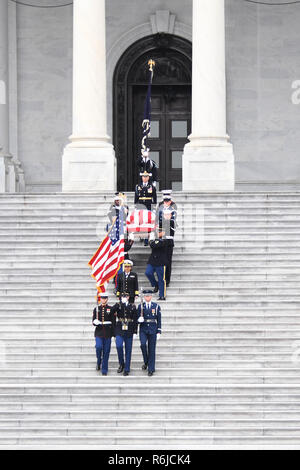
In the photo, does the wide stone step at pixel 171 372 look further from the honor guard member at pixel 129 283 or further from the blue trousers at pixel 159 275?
the blue trousers at pixel 159 275

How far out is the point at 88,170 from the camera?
39.2 metres

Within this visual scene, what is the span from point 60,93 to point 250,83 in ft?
22.3

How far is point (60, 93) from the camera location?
46438 millimetres

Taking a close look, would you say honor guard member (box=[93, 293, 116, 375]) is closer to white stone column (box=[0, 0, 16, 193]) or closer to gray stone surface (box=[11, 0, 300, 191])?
white stone column (box=[0, 0, 16, 193])

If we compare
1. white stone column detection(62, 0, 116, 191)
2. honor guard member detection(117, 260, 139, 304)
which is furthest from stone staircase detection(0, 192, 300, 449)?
white stone column detection(62, 0, 116, 191)

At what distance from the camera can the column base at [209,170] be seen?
38.9m

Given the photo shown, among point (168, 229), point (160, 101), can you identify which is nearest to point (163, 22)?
point (160, 101)

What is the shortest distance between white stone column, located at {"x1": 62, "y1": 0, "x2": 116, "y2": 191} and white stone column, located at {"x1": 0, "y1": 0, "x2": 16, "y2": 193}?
A: 195 inches

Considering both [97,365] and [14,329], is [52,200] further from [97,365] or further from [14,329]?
[97,365]

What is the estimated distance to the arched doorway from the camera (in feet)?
153

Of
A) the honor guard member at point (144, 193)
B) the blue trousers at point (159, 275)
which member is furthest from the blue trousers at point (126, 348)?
the honor guard member at point (144, 193)

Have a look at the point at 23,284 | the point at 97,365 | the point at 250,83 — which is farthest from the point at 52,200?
the point at 250,83

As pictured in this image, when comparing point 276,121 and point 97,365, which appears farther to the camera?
point 276,121

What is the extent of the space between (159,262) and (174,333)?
2.00 meters
